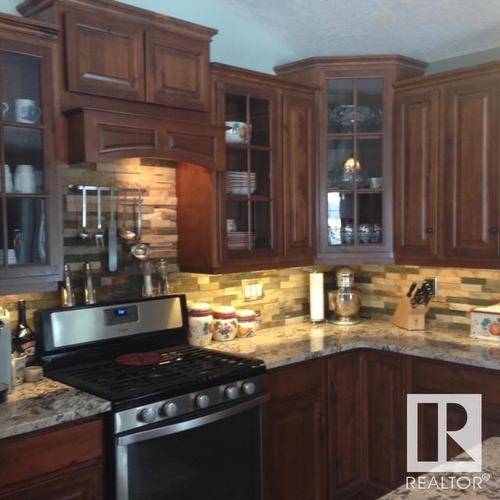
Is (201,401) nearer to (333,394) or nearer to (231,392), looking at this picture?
→ (231,392)

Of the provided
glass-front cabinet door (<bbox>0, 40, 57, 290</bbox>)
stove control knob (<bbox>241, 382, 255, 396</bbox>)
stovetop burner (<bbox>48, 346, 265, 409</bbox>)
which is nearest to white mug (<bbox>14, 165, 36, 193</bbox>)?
glass-front cabinet door (<bbox>0, 40, 57, 290</bbox>)

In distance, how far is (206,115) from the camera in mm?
2756

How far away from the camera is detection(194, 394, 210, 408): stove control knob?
87.4 inches

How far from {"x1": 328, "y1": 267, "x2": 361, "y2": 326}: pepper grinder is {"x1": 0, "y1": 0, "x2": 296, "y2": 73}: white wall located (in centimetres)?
131

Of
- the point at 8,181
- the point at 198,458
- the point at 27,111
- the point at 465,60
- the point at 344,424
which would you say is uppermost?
the point at 465,60

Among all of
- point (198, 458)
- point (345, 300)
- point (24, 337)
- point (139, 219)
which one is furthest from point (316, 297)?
point (24, 337)

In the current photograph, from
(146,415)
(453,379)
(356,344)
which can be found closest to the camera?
(146,415)

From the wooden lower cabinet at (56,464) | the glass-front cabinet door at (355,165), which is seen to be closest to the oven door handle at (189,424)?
the wooden lower cabinet at (56,464)

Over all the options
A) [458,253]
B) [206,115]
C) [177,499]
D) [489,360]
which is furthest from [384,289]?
[177,499]

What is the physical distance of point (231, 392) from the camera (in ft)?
7.70

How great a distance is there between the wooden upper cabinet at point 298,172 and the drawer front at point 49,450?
1503mm

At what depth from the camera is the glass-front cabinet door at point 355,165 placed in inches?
129

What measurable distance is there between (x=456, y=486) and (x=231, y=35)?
2648 mm

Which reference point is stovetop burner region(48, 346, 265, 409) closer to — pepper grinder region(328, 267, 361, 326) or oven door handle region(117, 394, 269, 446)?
oven door handle region(117, 394, 269, 446)
